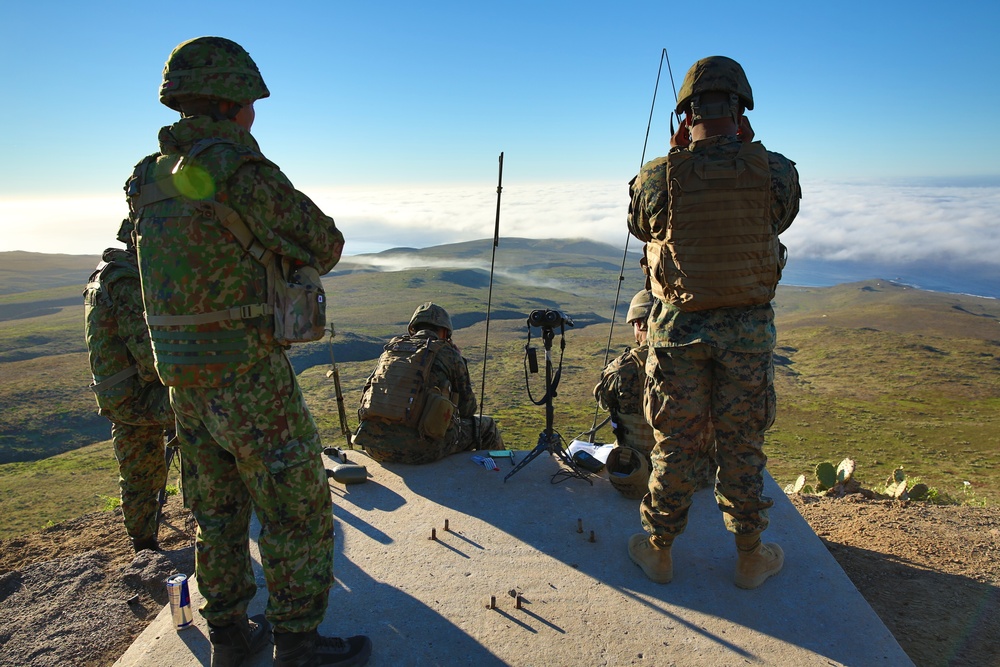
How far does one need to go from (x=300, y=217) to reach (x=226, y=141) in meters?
0.46

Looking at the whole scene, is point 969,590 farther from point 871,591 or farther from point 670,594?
point 670,594

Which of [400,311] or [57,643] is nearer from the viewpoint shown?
[57,643]

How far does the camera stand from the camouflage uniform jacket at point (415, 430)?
240 inches

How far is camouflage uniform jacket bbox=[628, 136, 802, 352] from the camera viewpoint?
12.3ft

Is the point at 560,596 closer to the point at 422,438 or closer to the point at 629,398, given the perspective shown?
the point at 629,398

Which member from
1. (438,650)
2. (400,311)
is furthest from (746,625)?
(400,311)

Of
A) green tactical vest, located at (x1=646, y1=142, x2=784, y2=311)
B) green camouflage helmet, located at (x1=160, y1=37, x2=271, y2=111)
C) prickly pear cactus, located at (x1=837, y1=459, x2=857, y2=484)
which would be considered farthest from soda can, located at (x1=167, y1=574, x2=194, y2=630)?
prickly pear cactus, located at (x1=837, y1=459, x2=857, y2=484)

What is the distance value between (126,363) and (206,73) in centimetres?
271

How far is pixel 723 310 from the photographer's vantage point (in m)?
3.80

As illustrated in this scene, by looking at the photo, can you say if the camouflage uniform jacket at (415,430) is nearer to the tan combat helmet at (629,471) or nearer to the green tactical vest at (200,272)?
the tan combat helmet at (629,471)

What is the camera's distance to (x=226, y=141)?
9.79ft

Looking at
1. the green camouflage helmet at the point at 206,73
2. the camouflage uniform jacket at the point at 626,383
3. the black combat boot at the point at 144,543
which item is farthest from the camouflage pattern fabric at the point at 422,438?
the green camouflage helmet at the point at 206,73

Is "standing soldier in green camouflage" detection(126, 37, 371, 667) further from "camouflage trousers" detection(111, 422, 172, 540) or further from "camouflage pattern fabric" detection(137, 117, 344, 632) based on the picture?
"camouflage trousers" detection(111, 422, 172, 540)

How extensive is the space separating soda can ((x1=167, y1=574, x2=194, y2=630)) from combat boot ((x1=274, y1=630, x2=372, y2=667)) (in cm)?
84
